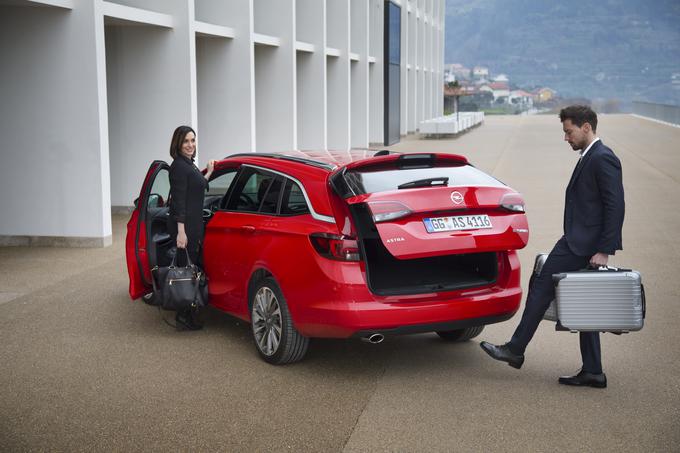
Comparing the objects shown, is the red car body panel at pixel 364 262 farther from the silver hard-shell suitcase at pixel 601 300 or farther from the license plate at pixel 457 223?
the silver hard-shell suitcase at pixel 601 300

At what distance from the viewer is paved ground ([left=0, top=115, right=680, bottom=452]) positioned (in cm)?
512

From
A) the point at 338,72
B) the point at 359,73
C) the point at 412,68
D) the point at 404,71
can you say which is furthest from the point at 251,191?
the point at 412,68

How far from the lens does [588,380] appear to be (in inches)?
240

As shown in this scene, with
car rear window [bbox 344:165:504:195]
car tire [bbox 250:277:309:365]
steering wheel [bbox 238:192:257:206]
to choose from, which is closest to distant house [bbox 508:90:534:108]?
steering wheel [bbox 238:192:257:206]

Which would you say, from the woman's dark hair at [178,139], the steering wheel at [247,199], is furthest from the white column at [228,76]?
the steering wheel at [247,199]

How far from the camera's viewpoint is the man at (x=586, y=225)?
587 cm

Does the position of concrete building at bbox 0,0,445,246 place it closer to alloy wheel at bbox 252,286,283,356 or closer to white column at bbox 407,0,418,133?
alloy wheel at bbox 252,286,283,356

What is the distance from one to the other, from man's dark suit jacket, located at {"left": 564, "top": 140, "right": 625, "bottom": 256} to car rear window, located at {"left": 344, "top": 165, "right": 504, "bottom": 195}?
622 millimetres

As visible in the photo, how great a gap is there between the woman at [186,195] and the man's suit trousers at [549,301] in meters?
2.79

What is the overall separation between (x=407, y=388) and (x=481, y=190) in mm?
1447

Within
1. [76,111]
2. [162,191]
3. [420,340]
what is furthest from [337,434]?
[76,111]

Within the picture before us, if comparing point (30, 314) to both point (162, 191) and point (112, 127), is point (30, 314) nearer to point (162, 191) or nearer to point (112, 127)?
point (162, 191)

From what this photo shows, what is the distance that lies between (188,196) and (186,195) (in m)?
0.02

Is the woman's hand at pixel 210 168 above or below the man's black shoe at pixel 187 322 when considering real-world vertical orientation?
above
